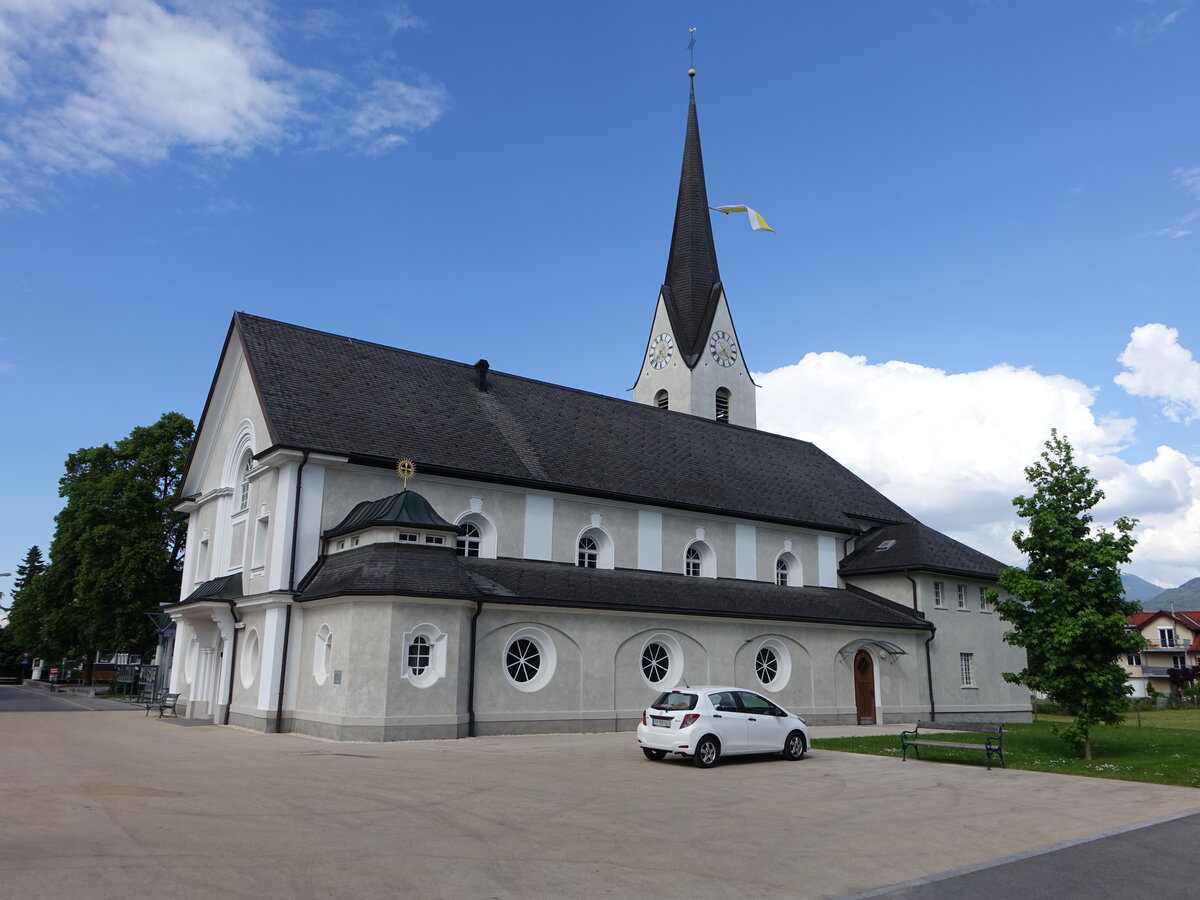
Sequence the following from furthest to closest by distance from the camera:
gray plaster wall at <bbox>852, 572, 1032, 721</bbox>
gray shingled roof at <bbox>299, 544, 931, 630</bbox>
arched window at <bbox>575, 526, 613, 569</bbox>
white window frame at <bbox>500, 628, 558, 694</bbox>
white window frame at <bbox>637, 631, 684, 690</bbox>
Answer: gray plaster wall at <bbox>852, 572, 1032, 721</bbox> < arched window at <bbox>575, 526, 613, 569</bbox> < white window frame at <bbox>637, 631, 684, 690</bbox> < white window frame at <bbox>500, 628, 558, 694</bbox> < gray shingled roof at <bbox>299, 544, 931, 630</bbox>

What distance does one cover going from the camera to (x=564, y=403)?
3303cm

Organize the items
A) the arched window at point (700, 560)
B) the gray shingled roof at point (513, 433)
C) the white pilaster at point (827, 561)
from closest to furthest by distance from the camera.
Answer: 1. the gray shingled roof at point (513, 433)
2. the arched window at point (700, 560)
3. the white pilaster at point (827, 561)

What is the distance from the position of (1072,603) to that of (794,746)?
6866mm

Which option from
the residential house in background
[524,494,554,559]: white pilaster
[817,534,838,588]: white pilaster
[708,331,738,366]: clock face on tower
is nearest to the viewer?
[524,494,554,559]: white pilaster

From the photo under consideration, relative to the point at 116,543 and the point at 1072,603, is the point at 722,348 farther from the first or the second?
the point at 116,543

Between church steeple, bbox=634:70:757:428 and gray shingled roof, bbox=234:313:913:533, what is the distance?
507 centimetres

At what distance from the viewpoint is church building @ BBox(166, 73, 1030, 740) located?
70.9ft

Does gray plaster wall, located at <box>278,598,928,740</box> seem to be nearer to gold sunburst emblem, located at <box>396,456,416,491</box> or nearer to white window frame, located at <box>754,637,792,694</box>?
white window frame, located at <box>754,637,792,694</box>

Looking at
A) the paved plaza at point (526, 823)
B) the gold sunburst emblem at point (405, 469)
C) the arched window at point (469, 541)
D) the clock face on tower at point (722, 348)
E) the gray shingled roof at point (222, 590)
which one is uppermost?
the clock face on tower at point (722, 348)

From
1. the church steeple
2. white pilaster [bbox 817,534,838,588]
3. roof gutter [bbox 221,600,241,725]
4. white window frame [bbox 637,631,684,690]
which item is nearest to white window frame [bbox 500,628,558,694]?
white window frame [bbox 637,631,684,690]

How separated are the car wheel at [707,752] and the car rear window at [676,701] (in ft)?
2.21

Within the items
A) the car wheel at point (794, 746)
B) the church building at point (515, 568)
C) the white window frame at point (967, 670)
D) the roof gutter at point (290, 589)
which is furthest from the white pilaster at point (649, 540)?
the white window frame at point (967, 670)

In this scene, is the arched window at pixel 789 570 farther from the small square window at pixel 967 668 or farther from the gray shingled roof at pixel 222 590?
the gray shingled roof at pixel 222 590

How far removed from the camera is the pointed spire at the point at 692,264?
4416 cm
